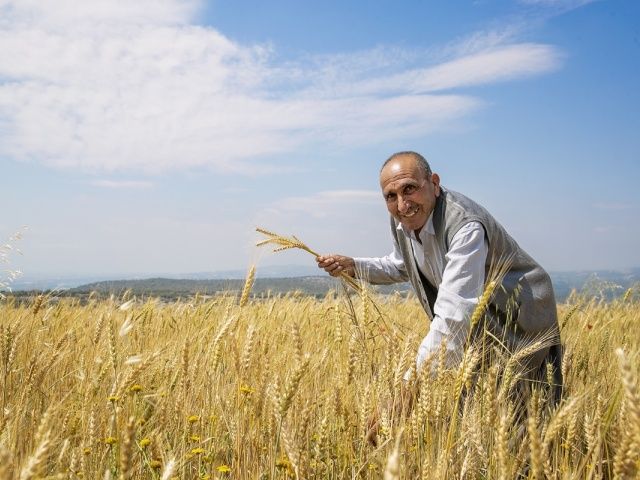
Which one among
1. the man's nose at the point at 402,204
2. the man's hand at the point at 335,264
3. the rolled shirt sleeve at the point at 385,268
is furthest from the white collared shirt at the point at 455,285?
the rolled shirt sleeve at the point at 385,268

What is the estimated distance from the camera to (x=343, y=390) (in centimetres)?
196

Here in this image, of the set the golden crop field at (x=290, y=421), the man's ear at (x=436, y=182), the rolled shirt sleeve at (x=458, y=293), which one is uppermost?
the man's ear at (x=436, y=182)

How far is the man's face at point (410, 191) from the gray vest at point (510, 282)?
6 centimetres

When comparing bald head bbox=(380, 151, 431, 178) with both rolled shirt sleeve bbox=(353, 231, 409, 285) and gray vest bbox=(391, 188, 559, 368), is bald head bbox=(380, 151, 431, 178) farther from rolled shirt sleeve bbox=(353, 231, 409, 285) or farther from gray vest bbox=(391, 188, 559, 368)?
rolled shirt sleeve bbox=(353, 231, 409, 285)

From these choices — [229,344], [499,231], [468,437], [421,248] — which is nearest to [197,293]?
[229,344]

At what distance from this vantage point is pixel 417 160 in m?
2.67

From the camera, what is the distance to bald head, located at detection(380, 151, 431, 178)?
8.73 feet

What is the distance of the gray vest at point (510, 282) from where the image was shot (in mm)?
2459

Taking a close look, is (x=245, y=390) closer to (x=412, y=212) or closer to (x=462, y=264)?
(x=462, y=264)

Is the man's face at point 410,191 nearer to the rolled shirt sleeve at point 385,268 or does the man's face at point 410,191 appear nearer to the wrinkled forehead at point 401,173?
the wrinkled forehead at point 401,173

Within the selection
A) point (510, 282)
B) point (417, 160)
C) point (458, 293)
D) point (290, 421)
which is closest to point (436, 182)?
point (417, 160)

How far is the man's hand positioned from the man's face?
1.69 ft

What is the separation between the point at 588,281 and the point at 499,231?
4371 millimetres

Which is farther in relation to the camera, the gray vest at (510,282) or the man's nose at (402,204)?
the man's nose at (402,204)
